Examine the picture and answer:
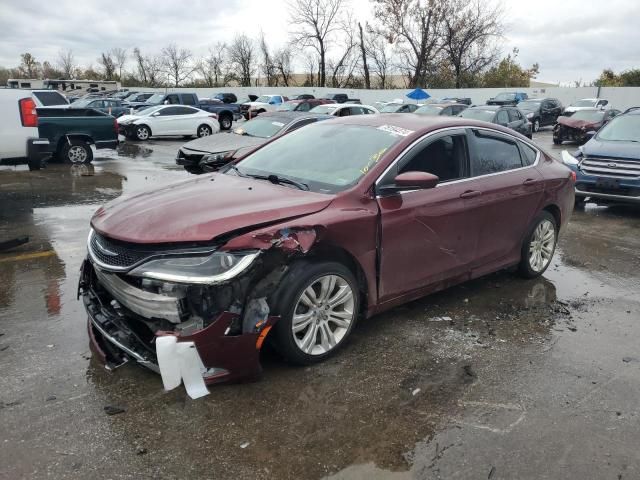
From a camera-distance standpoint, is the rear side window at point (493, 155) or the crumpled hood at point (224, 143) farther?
the crumpled hood at point (224, 143)

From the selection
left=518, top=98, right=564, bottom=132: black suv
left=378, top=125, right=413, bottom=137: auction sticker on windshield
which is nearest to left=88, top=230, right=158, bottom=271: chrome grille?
left=378, top=125, right=413, bottom=137: auction sticker on windshield

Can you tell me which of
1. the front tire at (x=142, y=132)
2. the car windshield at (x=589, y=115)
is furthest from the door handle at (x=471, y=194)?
the car windshield at (x=589, y=115)

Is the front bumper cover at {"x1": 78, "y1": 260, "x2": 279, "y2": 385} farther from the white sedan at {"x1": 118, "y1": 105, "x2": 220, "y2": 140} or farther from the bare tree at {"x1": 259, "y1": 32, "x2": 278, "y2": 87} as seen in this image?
the bare tree at {"x1": 259, "y1": 32, "x2": 278, "y2": 87}

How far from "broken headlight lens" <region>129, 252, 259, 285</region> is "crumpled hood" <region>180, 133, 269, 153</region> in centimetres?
793

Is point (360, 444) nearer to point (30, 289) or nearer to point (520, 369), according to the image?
point (520, 369)

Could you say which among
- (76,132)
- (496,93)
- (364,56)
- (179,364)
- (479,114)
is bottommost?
(179,364)

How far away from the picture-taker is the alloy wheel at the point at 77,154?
1343cm

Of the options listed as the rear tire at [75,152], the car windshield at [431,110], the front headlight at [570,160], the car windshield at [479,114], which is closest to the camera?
the front headlight at [570,160]

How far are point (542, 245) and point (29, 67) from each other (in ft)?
339

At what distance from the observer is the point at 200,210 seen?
11.2ft

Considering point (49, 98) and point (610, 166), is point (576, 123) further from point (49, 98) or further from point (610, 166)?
point (49, 98)

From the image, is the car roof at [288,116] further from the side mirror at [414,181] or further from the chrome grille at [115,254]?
the chrome grille at [115,254]

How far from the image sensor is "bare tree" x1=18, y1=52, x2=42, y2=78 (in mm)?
89812

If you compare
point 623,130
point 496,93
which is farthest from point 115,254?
point 496,93
